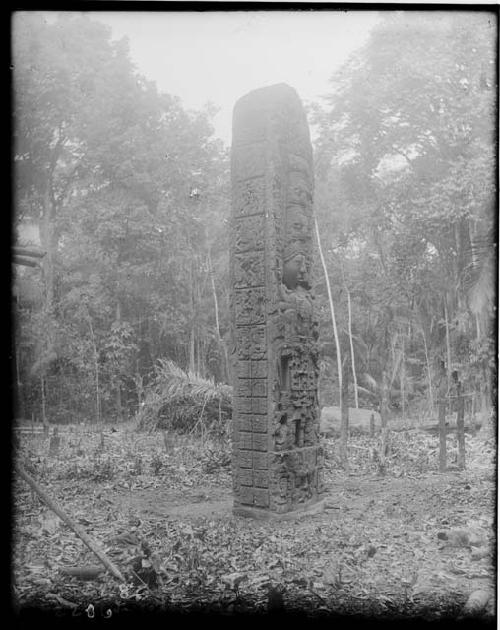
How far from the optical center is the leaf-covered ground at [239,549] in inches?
191

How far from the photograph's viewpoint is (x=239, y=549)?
17.6 feet

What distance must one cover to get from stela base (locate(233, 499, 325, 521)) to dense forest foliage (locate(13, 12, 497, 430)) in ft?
6.92

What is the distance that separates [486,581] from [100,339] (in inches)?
190

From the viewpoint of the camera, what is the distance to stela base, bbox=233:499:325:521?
19.8 feet

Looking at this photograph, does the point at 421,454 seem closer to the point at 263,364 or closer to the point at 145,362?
the point at 263,364

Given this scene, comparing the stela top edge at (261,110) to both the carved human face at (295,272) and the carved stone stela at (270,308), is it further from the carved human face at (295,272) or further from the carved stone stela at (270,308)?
the carved human face at (295,272)

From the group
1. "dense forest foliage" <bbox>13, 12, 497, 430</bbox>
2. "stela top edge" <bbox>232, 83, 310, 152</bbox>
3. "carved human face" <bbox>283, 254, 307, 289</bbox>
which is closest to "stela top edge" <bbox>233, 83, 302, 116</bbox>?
"stela top edge" <bbox>232, 83, 310, 152</bbox>

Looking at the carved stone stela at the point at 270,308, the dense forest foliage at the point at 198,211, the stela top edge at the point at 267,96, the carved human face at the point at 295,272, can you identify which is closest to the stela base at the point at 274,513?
the carved stone stela at the point at 270,308

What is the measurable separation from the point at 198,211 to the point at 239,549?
15.0 ft

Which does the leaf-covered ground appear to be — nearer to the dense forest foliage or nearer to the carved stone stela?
the carved stone stela

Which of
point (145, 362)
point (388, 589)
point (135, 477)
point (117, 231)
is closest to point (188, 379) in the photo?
point (145, 362)

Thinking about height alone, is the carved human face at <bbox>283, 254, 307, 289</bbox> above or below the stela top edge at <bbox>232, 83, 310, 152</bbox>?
below

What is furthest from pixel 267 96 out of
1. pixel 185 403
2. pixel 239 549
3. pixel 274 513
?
pixel 185 403

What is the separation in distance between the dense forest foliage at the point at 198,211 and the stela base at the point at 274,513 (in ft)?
6.92
